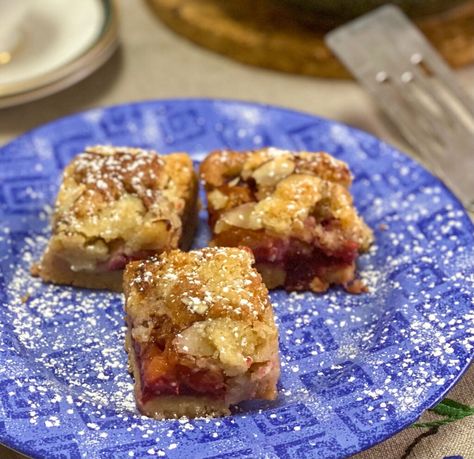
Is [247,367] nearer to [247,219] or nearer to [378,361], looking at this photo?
[378,361]

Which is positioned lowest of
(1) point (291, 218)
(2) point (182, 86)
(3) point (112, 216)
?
(2) point (182, 86)

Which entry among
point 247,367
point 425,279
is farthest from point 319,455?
point 425,279

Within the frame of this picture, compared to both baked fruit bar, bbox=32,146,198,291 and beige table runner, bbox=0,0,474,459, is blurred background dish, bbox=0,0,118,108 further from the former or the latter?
baked fruit bar, bbox=32,146,198,291

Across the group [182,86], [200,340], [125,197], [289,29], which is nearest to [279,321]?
[200,340]

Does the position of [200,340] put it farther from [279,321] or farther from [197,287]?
[279,321]

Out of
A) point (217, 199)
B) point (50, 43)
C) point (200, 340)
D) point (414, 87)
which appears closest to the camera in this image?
point (200, 340)

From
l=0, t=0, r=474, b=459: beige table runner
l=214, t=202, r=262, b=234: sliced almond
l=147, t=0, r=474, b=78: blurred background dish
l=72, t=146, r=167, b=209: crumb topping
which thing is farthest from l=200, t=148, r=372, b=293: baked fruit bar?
l=147, t=0, r=474, b=78: blurred background dish
